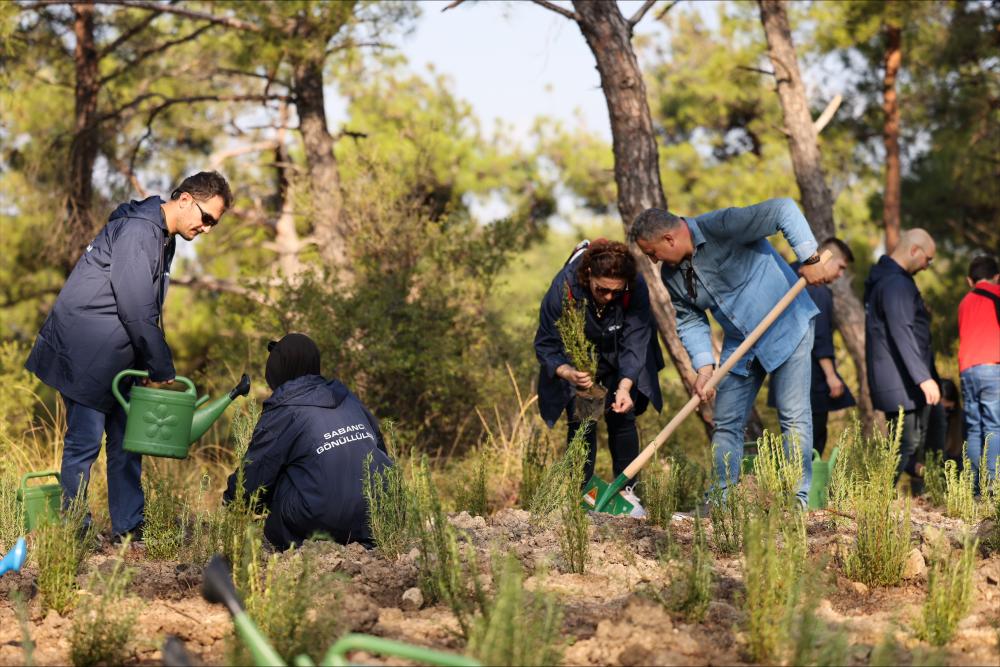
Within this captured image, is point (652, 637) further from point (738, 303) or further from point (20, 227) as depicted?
point (20, 227)

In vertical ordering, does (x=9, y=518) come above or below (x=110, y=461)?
below

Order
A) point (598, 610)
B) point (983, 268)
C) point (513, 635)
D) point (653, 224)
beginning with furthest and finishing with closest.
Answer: point (983, 268) → point (653, 224) → point (598, 610) → point (513, 635)

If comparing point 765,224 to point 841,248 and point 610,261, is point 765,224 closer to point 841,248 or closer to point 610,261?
point 610,261

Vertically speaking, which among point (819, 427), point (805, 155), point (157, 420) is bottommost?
point (819, 427)

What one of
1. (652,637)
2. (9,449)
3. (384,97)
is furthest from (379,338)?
(384,97)

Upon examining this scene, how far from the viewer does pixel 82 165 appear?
42.0ft

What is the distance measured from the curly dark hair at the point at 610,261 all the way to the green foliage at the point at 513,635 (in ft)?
8.66

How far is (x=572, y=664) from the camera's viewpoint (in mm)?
3219

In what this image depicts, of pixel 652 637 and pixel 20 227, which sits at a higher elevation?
pixel 20 227

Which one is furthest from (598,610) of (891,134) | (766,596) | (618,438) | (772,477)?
(891,134)

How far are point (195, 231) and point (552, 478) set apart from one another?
1.92 m

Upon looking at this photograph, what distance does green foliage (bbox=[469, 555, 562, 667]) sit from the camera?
2.84 metres

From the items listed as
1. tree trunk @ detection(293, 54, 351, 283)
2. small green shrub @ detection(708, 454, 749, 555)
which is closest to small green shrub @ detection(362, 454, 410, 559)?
small green shrub @ detection(708, 454, 749, 555)

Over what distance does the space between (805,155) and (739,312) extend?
626 cm
